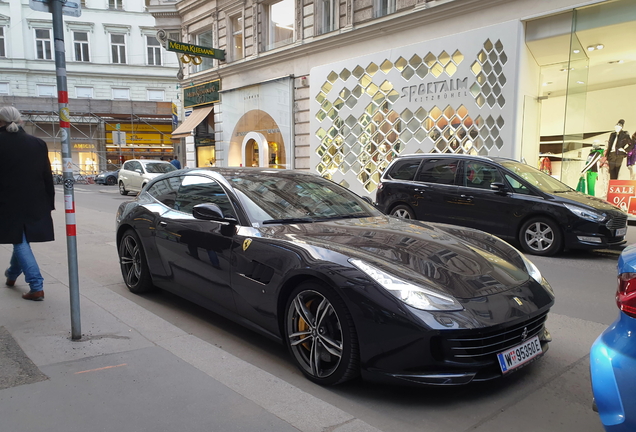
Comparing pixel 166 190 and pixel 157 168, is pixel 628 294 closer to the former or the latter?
pixel 166 190

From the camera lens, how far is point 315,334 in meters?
3.05

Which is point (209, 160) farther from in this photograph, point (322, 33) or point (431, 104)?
point (431, 104)

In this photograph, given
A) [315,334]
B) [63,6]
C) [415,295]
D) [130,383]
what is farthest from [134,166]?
[415,295]

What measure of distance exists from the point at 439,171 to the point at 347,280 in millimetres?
6875

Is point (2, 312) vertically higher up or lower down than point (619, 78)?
lower down

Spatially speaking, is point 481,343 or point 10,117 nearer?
point 481,343

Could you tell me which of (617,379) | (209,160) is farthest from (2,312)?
(209,160)

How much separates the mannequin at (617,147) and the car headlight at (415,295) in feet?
38.8

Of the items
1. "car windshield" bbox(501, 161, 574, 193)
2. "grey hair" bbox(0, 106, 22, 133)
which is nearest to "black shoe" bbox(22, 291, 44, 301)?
"grey hair" bbox(0, 106, 22, 133)

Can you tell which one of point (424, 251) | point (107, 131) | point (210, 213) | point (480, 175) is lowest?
point (424, 251)

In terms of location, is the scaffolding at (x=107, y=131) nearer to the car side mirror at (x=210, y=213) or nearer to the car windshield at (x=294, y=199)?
the car windshield at (x=294, y=199)

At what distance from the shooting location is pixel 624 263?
7.00ft

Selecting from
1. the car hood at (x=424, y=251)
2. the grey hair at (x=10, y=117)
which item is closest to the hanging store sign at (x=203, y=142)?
the grey hair at (x=10, y=117)

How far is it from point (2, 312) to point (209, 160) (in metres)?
21.0
